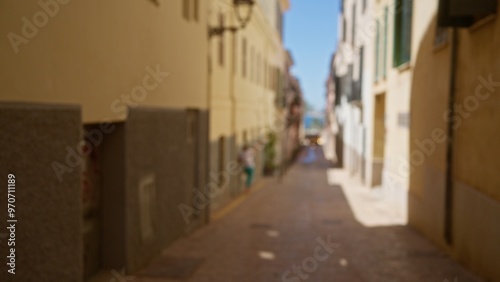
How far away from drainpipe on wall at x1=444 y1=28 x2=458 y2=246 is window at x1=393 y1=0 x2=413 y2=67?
4300 millimetres

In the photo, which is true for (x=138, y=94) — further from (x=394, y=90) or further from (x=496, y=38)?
(x=394, y=90)

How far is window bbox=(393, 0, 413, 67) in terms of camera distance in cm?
1266

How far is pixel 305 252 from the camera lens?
28.6 feet

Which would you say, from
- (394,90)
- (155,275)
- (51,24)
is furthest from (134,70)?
(394,90)

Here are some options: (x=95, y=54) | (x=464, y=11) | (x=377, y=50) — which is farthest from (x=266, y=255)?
(x=377, y=50)

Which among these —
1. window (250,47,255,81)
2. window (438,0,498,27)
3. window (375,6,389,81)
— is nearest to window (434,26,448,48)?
window (438,0,498,27)

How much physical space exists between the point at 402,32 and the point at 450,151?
5928mm

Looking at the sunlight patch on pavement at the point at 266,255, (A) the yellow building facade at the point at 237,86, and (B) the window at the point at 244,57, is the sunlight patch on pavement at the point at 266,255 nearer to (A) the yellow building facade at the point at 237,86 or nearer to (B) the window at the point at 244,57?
(A) the yellow building facade at the point at 237,86

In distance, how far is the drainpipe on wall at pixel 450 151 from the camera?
8.25 metres

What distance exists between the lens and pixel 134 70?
281 inches

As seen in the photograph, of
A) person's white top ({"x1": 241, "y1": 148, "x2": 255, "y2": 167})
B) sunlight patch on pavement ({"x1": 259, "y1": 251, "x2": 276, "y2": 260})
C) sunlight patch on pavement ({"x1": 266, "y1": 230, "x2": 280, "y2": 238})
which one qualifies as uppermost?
person's white top ({"x1": 241, "y1": 148, "x2": 255, "y2": 167})

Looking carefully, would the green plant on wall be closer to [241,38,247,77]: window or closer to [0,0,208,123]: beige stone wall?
[241,38,247,77]: window

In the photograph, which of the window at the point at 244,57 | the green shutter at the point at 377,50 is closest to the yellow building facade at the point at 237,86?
the window at the point at 244,57

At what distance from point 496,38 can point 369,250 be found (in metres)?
4.03
